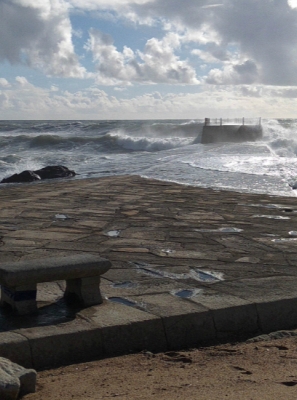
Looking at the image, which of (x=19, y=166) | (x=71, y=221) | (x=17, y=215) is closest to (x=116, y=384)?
(x=71, y=221)

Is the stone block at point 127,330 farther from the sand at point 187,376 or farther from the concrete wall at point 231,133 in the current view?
the concrete wall at point 231,133

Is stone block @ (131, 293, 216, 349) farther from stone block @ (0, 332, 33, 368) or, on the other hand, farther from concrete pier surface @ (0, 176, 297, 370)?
stone block @ (0, 332, 33, 368)

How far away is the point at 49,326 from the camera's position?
11.0 feet

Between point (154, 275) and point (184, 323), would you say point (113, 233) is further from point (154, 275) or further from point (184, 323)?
point (184, 323)

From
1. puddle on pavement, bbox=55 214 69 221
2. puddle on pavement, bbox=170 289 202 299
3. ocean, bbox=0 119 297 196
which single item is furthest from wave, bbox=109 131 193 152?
puddle on pavement, bbox=170 289 202 299

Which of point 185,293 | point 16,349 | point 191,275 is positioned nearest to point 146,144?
point 191,275

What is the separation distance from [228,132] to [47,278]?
37.6m

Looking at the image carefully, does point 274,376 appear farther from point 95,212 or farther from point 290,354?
→ point 95,212

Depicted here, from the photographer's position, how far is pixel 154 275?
4586mm

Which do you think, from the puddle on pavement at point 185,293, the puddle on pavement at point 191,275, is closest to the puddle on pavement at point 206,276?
the puddle on pavement at point 191,275

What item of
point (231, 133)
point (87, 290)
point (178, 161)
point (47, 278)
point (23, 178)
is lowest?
point (23, 178)

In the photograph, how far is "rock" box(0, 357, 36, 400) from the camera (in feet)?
8.45

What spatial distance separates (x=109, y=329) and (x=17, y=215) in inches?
177

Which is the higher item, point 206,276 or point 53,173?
point 206,276
